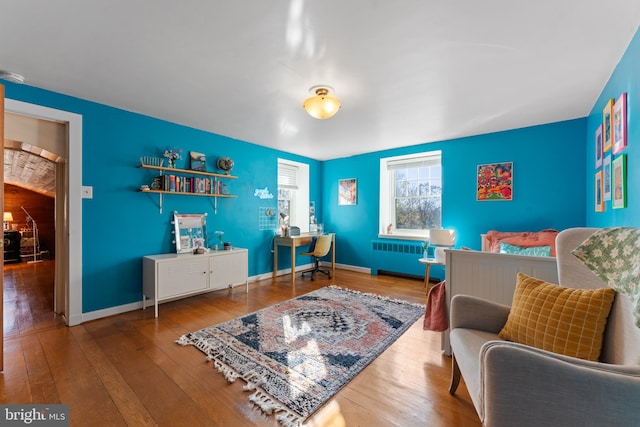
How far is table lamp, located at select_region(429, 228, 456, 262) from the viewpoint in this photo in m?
3.94

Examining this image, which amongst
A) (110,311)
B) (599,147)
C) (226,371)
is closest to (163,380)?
(226,371)

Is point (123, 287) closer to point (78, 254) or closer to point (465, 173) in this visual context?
point (78, 254)

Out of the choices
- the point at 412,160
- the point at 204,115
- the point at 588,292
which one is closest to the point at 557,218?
the point at 412,160

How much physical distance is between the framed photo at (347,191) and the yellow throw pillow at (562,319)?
4.10 meters

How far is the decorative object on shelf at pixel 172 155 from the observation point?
3363mm

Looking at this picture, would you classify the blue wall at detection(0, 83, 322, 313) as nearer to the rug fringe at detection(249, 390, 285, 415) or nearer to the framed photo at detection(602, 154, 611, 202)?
the rug fringe at detection(249, 390, 285, 415)

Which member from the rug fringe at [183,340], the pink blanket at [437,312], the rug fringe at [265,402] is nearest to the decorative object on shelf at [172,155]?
the rug fringe at [183,340]

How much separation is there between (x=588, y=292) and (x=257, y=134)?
12.5 ft

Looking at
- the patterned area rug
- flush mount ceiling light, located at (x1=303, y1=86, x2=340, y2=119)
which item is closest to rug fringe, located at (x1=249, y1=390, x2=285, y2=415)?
the patterned area rug

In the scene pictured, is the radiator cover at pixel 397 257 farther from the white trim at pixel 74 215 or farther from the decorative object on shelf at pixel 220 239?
the white trim at pixel 74 215

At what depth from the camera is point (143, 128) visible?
10.5 ft

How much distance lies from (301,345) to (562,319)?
1766 mm

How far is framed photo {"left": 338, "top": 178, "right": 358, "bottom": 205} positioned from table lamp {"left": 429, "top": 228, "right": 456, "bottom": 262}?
5.89ft

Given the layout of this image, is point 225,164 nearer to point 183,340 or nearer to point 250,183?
point 250,183
